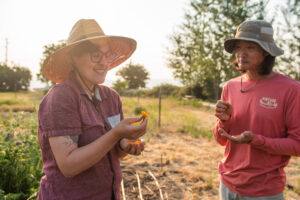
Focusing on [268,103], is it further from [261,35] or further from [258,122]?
[261,35]

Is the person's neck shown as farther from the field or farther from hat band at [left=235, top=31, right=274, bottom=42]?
the field

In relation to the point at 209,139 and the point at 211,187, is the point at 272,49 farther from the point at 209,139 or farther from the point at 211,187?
the point at 209,139

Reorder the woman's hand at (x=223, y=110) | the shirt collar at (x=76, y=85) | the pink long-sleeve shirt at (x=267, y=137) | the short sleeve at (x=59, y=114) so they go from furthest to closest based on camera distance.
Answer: the woman's hand at (x=223, y=110) → the pink long-sleeve shirt at (x=267, y=137) → the shirt collar at (x=76, y=85) → the short sleeve at (x=59, y=114)

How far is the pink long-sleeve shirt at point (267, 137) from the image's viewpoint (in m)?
1.62

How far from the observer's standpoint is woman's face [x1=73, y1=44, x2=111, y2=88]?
4.56 feet

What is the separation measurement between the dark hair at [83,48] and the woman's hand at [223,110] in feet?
3.54

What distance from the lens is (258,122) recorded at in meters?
1.72

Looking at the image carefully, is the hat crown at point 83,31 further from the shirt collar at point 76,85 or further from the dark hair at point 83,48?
the shirt collar at point 76,85

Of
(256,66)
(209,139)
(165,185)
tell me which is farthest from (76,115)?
(209,139)

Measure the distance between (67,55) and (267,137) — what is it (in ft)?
4.89

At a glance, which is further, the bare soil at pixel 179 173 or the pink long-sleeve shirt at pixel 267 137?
the bare soil at pixel 179 173

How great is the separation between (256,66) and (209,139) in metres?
4.68

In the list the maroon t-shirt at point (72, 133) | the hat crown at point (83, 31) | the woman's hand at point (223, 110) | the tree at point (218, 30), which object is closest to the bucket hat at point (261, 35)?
the woman's hand at point (223, 110)

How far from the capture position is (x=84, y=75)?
4.59 feet
